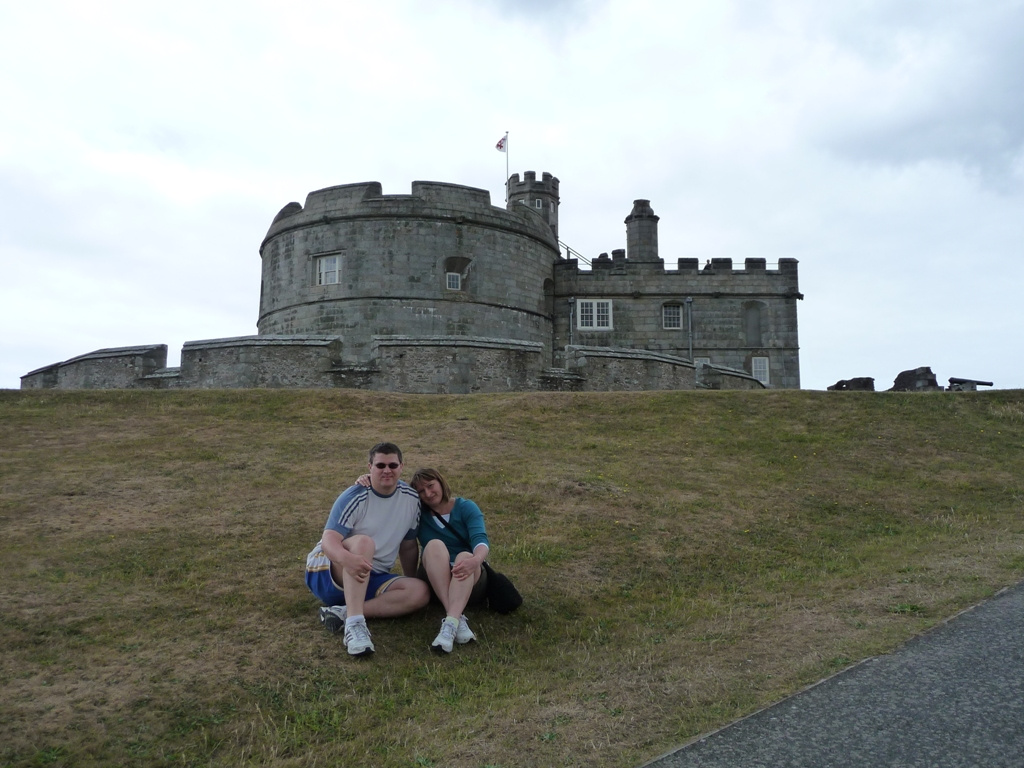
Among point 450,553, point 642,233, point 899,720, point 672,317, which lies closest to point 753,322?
point 672,317

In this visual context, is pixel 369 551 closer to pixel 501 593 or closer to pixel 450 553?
pixel 450 553

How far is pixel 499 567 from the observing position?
858 cm

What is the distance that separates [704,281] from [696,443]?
19558 millimetres

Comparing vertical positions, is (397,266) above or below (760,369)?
above

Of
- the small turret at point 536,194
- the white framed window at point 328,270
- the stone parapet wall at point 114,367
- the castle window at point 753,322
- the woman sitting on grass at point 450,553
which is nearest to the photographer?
the woman sitting on grass at point 450,553

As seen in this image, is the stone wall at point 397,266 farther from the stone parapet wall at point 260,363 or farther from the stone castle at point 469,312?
the stone parapet wall at point 260,363

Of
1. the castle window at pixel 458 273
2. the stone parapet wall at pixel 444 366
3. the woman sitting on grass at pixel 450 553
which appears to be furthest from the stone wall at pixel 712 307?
the woman sitting on grass at pixel 450 553

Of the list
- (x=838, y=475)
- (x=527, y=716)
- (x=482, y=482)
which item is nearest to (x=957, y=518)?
(x=838, y=475)

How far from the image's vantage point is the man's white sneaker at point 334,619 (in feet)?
22.5

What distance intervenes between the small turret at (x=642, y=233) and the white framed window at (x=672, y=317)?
2.13 metres

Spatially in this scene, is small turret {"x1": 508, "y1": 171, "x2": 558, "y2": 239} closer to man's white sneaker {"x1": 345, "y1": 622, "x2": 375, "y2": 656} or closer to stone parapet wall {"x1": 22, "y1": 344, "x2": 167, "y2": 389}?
stone parapet wall {"x1": 22, "y1": 344, "x2": 167, "y2": 389}

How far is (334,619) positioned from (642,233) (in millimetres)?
28705

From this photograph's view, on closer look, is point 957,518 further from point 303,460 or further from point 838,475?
point 303,460

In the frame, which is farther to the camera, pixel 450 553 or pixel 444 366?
pixel 444 366
